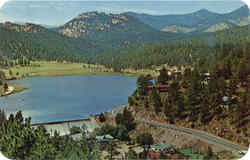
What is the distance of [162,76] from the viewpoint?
727 cm

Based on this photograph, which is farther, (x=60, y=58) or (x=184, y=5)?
(x=60, y=58)

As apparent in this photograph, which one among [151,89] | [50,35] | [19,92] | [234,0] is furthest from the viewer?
[50,35]

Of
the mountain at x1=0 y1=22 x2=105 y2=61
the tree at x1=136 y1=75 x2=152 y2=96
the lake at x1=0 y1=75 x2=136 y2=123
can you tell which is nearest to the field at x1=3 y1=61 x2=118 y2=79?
the lake at x1=0 y1=75 x2=136 y2=123

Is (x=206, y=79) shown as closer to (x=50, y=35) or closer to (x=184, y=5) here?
(x=184, y=5)

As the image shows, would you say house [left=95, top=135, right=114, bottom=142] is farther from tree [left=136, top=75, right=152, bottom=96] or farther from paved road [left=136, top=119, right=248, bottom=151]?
tree [left=136, top=75, right=152, bottom=96]

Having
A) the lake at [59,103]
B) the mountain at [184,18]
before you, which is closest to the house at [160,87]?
the lake at [59,103]

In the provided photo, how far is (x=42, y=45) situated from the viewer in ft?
119

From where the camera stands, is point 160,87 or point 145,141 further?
point 160,87

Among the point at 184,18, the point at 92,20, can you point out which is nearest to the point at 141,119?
the point at 184,18

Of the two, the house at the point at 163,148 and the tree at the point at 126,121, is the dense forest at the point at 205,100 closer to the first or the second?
Answer: the tree at the point at 126,121

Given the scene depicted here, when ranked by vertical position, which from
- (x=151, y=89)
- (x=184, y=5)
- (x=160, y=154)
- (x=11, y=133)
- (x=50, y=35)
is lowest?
(x=160, y=154)

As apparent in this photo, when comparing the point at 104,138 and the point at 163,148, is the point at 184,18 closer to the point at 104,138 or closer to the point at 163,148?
the point at 104,138

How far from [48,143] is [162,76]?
3470 mm

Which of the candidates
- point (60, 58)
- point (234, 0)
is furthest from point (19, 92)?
point (60, 58)
